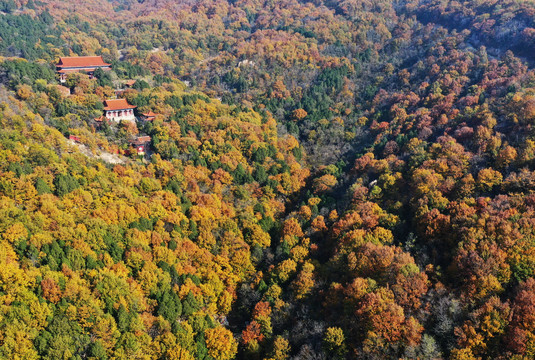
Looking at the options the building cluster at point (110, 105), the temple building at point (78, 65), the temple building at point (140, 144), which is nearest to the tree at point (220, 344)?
the building cluster at point (110, 105)

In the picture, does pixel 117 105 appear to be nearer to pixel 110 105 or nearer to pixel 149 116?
pixel 110 105

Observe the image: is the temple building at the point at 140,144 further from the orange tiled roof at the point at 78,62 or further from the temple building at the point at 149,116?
the orange tiled roof at the point at 78,62

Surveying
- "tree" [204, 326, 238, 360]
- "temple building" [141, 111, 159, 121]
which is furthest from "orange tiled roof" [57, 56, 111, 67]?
"tree" [204, 326, 238, 360]

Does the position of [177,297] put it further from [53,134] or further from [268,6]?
[268,6]

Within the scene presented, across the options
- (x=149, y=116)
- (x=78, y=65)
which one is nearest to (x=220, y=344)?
(x=149, y=116)

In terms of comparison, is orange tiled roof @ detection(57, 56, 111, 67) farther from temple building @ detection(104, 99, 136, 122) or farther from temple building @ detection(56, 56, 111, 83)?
temple building @ detection(104, 99, 136, 122)

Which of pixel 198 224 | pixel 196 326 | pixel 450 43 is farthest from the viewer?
pixel 450 43

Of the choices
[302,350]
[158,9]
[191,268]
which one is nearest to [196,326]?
[191,268]
